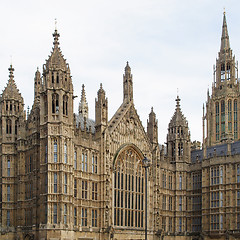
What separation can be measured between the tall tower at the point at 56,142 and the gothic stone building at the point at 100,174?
0.45 feet

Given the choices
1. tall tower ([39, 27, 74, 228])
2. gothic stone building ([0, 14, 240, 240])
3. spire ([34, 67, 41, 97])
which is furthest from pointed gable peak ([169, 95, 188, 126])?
tall tower ([39, 27, 74, 228])

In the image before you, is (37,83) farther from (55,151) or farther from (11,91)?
(55,151)

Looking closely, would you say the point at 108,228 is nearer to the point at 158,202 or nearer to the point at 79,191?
the point at 79,191

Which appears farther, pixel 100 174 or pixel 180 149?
pixel 180 149

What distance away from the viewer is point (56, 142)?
231 feet

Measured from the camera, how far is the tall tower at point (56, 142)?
6850 centimetres

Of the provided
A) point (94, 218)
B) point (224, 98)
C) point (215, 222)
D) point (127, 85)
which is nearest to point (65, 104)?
point (127, 85)

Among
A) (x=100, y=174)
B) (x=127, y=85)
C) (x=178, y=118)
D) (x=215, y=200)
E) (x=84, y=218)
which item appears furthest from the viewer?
(x=178, y=118)

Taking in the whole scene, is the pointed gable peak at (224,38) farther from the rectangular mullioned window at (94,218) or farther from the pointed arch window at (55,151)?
the pointed arch window at (55,151)

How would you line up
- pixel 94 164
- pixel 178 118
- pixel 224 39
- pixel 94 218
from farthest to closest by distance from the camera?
pixel 224 39 → pixel 178 118 → pixel 94 164 → pixel 94 218

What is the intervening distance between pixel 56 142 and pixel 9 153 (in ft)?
37.5

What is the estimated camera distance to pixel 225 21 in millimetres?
139750

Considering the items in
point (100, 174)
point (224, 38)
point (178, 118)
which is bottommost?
point (100, 174)

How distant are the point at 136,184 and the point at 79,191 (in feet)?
44.8
